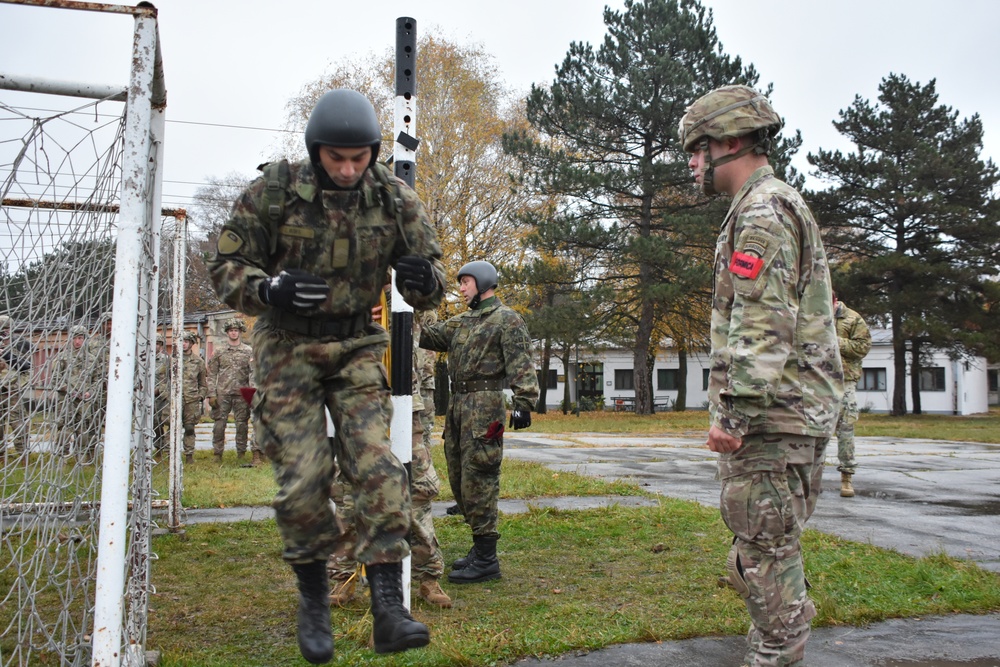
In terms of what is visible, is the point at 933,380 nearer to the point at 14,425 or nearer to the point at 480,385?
the point at 480,385

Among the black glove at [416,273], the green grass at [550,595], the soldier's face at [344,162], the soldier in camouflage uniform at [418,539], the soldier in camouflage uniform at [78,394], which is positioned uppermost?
the soldier's face at [344,162]

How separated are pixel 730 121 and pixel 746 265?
0.81m

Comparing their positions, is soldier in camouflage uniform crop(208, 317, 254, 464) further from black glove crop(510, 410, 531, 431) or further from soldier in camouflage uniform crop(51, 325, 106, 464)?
soldier in camouflage uniform crop(51, 325, 106, 464)

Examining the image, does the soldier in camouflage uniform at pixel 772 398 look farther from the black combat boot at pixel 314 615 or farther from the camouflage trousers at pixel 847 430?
the camouflage trousers at pixel 847 430

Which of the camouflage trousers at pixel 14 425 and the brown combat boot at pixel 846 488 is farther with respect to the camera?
the brown combat boot at pixel 846 488

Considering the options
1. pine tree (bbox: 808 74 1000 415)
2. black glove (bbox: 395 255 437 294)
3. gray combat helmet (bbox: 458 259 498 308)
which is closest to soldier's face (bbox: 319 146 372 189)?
black glove (bbox: 395 255 437 294)

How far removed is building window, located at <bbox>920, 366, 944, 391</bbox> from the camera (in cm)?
5581

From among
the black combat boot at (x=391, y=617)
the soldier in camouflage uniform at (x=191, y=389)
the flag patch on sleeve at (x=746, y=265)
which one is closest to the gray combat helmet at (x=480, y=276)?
the flag patch on sleeve at (x=746, y=265)

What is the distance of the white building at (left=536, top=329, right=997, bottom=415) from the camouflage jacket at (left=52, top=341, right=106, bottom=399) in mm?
42300

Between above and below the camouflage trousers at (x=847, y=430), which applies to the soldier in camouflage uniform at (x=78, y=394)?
above

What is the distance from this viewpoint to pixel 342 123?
3.52 meters

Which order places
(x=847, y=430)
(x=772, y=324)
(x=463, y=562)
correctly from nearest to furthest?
(x=772, y=324) → (x=463, y=562) → (x=847, y=430)

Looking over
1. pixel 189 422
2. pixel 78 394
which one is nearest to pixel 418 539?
pixel 78 394

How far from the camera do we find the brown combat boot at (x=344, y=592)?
229 inches
